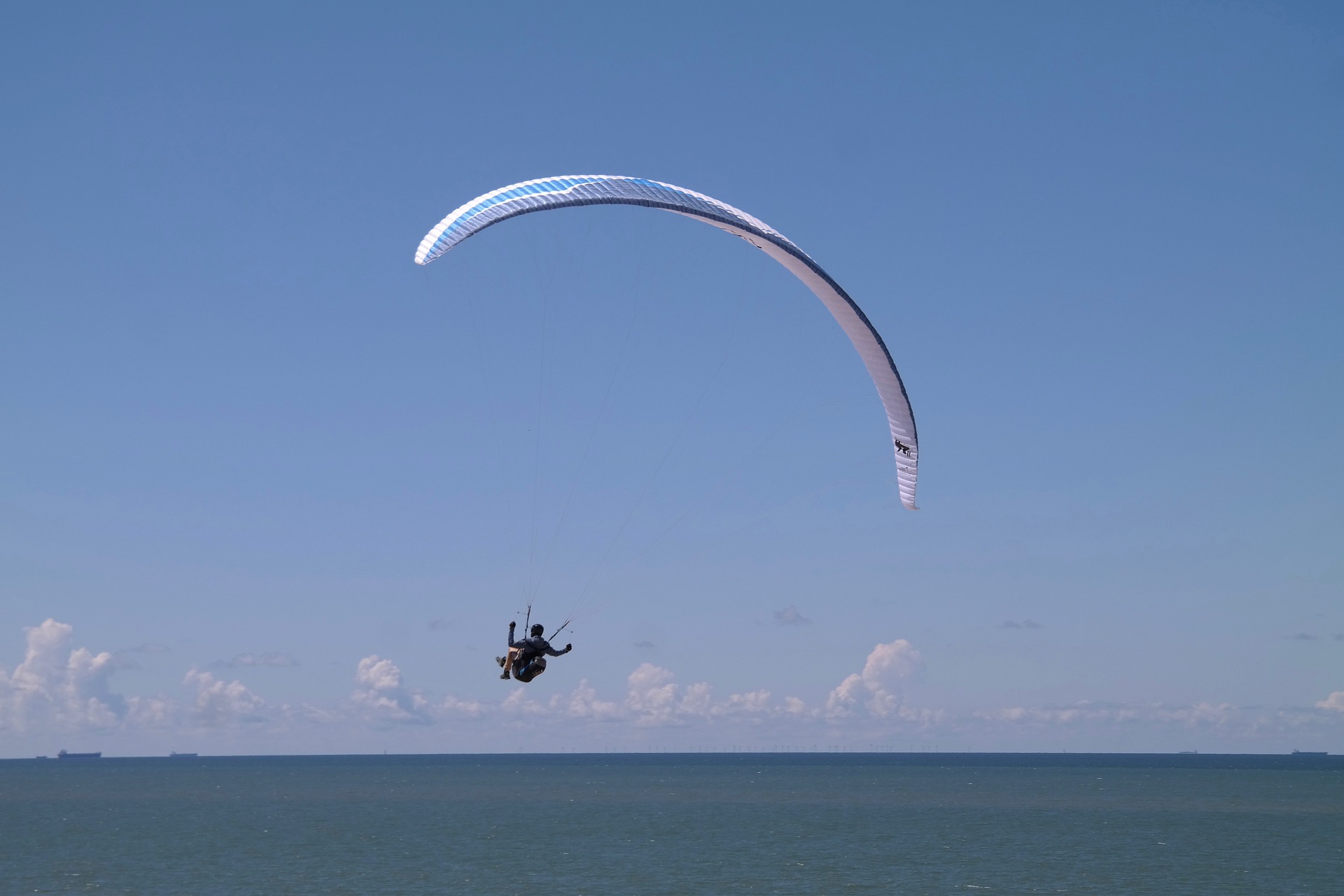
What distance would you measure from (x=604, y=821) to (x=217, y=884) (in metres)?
29.9

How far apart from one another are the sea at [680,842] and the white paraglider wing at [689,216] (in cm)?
2167

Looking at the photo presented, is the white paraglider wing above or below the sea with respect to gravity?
above

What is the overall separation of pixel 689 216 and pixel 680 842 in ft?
135

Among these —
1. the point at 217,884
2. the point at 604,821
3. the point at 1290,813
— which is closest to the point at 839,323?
the point at 217,884

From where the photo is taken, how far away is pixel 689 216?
20.4 m

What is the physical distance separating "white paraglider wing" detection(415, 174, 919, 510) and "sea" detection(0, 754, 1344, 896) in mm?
21665

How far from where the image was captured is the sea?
138 feet

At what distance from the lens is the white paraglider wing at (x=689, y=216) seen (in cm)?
1936

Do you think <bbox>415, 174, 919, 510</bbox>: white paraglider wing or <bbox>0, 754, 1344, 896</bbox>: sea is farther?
<bbox>0, 754, 1344, 896</bbox>: sea

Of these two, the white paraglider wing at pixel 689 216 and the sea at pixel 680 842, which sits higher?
the white paraglider wing at pixel 689 216

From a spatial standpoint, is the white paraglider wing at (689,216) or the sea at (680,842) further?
the sea at (680,842)

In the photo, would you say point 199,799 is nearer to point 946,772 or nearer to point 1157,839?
point 1157,839

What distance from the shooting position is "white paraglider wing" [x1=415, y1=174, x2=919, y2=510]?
63.5 feet

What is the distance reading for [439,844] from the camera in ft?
181
